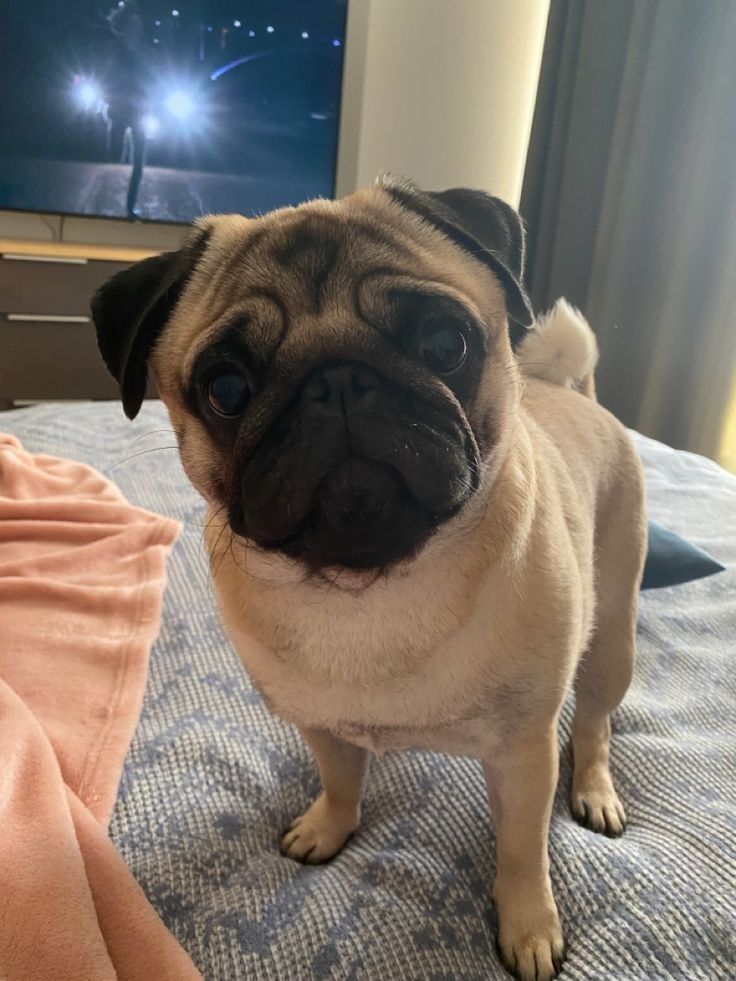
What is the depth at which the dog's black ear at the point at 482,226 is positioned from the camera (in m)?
0.87

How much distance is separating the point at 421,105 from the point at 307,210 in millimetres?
3395

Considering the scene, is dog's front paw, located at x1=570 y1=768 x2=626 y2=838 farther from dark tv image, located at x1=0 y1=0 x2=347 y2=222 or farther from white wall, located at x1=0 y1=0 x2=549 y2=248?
dark tv image, located at x1=0 y1=0 x2=347 y2=222

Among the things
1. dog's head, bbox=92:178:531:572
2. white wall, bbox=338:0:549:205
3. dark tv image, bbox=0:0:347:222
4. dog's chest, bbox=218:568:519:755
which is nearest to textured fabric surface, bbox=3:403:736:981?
dog's chest, bbox=218:568:519:755

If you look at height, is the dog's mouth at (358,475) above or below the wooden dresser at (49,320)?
above

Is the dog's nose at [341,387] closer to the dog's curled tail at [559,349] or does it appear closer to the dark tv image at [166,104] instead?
the dog's curled tail at [559,349]

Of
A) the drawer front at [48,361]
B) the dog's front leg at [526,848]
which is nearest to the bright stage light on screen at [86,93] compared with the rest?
the drawer front at [48,361]

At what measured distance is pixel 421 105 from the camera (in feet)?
12.6

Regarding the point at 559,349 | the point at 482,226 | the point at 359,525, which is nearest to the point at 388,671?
the point at 359,525

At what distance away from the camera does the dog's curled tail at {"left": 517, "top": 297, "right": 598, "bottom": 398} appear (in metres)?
1.29

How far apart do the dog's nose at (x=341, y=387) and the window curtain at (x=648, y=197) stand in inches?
102

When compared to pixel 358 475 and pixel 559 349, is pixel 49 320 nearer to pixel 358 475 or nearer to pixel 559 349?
pixel 559 349

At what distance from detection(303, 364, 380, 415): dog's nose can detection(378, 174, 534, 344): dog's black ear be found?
0.24 metres

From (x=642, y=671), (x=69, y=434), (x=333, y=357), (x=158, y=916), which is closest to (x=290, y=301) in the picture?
(x=333, y=357)

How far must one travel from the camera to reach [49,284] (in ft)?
11.6
